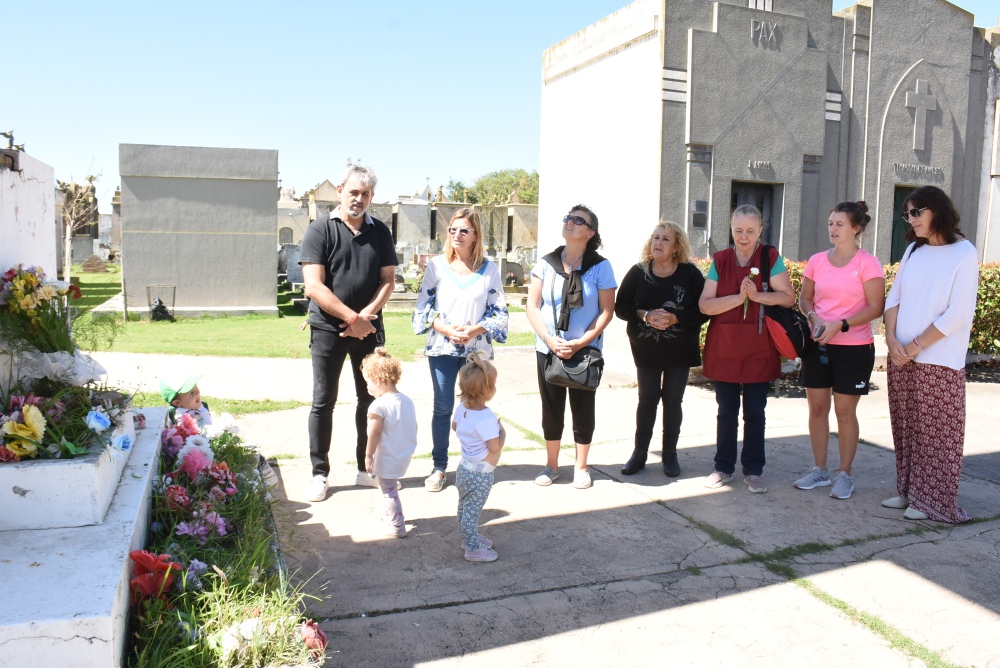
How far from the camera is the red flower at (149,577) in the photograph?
262cm

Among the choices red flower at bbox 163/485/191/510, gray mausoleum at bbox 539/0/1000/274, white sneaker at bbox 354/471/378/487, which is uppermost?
gray mausoleum at bbox 539/0/1000/274

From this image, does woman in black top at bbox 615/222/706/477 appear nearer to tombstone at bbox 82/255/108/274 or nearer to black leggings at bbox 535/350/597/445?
black leggings at bbox 535/350/597/445

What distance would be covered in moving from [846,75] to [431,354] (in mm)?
9971

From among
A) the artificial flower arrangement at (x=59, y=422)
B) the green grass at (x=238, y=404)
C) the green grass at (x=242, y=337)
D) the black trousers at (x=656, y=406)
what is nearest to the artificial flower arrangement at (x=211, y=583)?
the artificial flower arrangement at (x=59, y=422)

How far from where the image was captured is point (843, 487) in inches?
193

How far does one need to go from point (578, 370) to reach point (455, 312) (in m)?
0.84

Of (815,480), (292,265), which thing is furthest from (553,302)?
(292,265)

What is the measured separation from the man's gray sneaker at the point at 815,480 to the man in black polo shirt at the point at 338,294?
2808 mm

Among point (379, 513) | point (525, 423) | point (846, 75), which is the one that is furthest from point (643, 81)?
point (379, 513)

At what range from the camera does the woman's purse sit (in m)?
4.86

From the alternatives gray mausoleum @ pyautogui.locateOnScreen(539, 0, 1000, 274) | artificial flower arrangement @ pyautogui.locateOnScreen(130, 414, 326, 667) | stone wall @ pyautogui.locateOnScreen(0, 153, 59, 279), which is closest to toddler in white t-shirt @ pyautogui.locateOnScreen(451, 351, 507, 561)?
artificial flower arrangement @ pyautogui.locateOnScreen(130, 414, 326, 667)

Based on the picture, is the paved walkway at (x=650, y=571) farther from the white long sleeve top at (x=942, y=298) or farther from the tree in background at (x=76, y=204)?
the tree in background at (x=76, y=204)

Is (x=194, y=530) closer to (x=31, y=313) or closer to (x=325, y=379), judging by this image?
(x=31, y=313)

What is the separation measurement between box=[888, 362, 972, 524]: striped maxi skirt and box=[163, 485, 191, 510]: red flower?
3.88m
